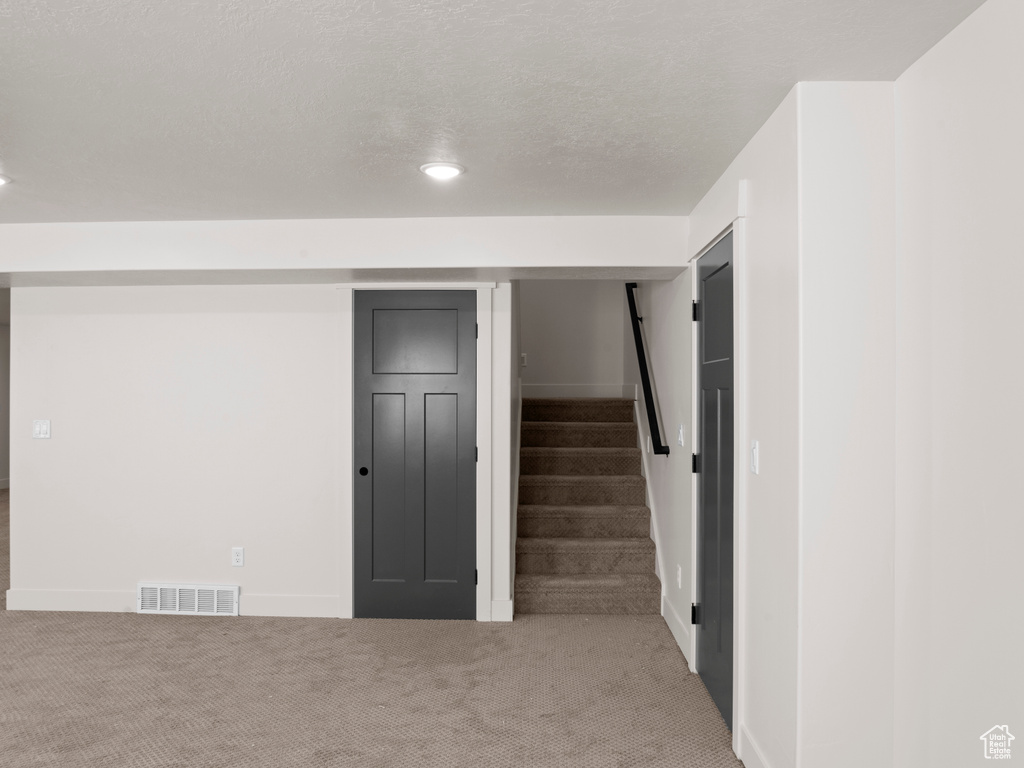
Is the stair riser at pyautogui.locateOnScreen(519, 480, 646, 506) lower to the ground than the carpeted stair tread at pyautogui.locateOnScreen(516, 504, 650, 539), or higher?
higher

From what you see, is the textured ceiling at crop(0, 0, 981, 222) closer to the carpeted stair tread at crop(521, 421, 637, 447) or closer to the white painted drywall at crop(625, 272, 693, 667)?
the white painted drywall at crop(625, 272, 693, 667)

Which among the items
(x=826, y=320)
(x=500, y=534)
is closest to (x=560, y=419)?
(x=500, y=534)

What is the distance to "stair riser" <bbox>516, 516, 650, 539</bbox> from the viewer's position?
4.79 m

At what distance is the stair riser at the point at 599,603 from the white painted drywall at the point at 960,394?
235 centimetres

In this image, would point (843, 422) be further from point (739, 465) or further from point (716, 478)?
point (716, 478)

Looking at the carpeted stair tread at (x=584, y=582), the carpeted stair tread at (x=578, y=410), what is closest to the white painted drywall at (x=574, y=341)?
the carpeted stair tread at (x=578, y=410)

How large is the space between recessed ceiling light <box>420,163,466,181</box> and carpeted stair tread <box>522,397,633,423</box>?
3.23 meters

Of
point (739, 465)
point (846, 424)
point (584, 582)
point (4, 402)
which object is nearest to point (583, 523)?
point (584, 582)

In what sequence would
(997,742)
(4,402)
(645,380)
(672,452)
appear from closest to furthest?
(997,742), (672,452), (645,380), (4,402)

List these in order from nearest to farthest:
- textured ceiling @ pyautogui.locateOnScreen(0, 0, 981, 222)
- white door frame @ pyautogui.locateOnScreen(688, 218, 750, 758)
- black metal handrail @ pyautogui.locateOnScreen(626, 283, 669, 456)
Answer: textured ceiling @ pyautogui.locateOnScreen(0, 0, 981, 222) → white door frame @ pyautogui.locateOnScreen(688, 218, 750, 758) → black metal handrail @ pyautogui.locateOnScreen(626, 283, 669, 456)

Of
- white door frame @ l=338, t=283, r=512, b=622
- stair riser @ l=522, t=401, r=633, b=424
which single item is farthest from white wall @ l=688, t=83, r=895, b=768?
stair riser @ l=522, t=401, r=633, b=424

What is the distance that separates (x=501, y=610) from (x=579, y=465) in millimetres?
1372

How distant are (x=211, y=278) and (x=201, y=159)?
4.69 ft

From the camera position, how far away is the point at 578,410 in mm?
5898
